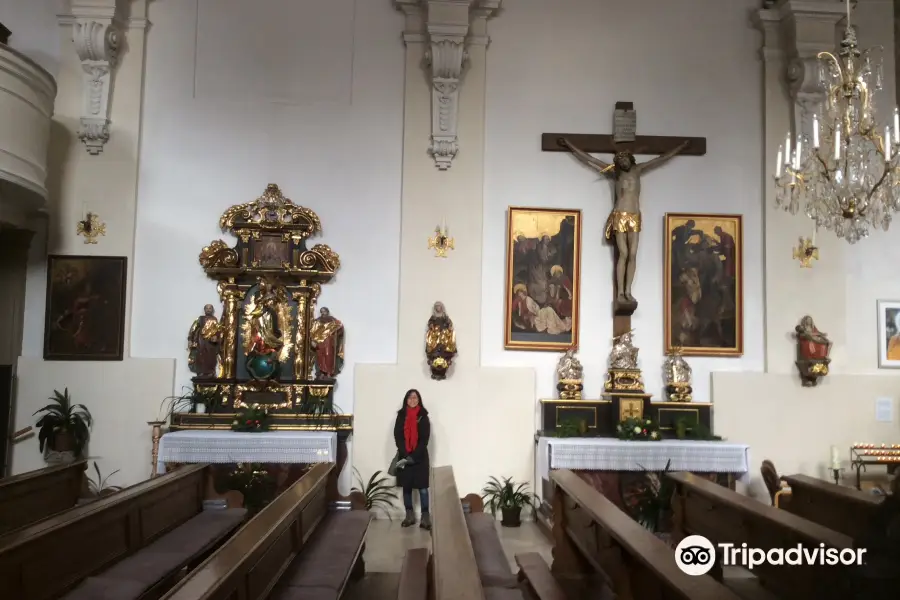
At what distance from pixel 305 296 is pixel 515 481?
11.7 ft

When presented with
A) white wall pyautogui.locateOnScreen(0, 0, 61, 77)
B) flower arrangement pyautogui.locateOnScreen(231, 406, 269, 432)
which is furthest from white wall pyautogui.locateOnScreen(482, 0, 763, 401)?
white wall pyautogui.locateOnScreen(0, 0, 61, 77)

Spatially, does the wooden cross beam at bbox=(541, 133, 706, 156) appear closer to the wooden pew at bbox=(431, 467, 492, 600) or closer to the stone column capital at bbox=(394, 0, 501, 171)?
the stone column capital at bbox=(394, 0, 501, 171)

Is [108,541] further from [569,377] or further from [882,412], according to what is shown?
[882,412]

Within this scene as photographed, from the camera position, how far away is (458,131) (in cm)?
966

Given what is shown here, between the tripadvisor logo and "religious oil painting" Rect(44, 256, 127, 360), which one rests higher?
"religious oil painting" Rect(44, 256, 127, 360)

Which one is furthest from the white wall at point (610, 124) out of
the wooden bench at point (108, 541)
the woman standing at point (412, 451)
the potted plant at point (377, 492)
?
the wooden bench at point (108, 541)

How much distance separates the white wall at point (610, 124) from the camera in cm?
966

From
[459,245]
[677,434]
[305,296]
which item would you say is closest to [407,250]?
[459,245]

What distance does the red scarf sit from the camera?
8.52 meters

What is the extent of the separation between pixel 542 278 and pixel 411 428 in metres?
2.66

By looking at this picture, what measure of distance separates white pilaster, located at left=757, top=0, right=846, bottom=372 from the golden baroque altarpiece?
577 cm

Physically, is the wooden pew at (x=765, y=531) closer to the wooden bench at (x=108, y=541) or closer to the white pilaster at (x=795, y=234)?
the wooden bench at (x=108, y=541)

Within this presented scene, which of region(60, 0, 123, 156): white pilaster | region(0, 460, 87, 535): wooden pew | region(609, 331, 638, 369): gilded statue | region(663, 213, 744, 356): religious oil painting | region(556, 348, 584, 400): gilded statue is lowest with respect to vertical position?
region(0, 460, 87, 535): wooden pew

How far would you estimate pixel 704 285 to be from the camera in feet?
31.9
